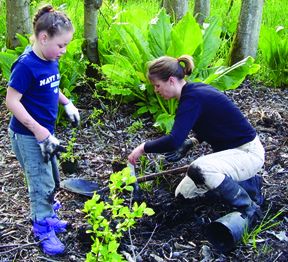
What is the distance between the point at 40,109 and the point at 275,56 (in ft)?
10.7

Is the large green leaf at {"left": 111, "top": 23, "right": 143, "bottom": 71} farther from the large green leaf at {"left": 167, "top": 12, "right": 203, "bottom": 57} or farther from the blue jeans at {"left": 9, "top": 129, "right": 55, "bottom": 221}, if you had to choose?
the blue jeans at {"left": 9, "top": 129, "right": 55, "bottom": 221}

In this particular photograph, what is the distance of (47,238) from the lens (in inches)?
118

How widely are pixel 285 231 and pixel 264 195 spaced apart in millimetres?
401

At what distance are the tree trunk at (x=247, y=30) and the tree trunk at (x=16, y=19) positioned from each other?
2.24 m

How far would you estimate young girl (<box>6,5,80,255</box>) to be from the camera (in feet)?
8.81

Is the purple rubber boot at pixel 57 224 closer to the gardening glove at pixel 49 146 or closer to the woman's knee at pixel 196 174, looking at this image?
the gardening glove at pixel 49 146

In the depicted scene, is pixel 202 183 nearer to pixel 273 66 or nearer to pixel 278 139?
pixel 278 139

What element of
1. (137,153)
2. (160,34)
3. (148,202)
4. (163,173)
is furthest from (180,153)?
(160,34)

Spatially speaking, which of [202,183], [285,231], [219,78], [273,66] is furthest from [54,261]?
[273,66]

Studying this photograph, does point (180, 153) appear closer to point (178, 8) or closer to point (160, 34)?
point (160, 34)

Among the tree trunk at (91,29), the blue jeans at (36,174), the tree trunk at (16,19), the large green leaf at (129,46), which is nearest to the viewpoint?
the blue jeans at (36,174)

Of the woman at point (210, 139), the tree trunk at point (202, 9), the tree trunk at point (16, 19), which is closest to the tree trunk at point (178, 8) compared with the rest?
the tree trunk at point (202, 9)

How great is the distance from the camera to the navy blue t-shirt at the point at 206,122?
3.10 metres

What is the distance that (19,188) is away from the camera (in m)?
3.65
